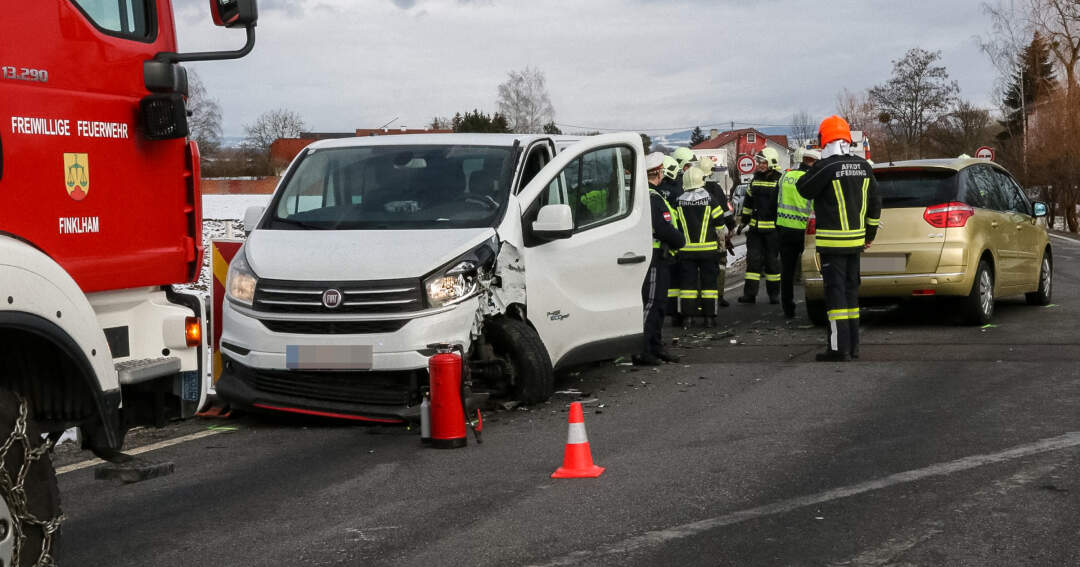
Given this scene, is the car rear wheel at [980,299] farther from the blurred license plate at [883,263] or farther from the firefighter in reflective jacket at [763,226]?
the firefighter in reflective jacket at [763,226]

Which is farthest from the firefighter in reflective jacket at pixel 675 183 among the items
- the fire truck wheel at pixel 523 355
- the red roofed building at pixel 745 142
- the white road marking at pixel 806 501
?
the red roofed building at pixel 745 142

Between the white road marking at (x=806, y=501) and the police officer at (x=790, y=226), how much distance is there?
709cm

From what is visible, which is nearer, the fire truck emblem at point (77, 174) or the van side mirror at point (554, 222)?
the fire truck emblem at point (77, 174)

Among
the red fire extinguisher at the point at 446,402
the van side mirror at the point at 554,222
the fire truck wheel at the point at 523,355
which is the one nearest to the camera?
the red fire extinguisher at the point at 446,402

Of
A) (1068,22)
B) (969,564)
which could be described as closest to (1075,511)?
(969,564)

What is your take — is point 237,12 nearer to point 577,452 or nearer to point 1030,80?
point 577,452

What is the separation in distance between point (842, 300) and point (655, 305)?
162 centimetres

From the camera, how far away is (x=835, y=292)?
35.3ft

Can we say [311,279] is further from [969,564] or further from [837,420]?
[969,564]

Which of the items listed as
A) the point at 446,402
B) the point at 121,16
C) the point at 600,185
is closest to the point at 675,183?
the point at 600,185

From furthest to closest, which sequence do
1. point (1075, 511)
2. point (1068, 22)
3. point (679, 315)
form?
1. point (1068, 22)
2. point (679, 315)
3. point (1075, 511)

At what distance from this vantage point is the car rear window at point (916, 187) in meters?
12.3

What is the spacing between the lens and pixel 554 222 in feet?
28.3

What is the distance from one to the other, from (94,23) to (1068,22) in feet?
188
